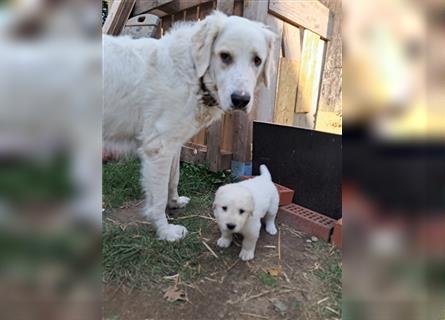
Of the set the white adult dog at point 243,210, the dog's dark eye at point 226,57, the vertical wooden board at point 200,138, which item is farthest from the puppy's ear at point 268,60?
the vertical wooden board at point 200,138

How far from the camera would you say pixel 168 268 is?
6.07ft

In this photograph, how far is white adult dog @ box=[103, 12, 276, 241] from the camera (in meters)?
2.04

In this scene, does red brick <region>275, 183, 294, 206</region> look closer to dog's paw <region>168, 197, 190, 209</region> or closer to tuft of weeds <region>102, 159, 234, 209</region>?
tuft of weeds <region>102, 159, 234, 209</region>

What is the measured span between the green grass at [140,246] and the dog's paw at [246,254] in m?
0.24

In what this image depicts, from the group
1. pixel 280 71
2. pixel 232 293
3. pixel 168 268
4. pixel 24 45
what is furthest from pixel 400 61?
pixel 280 71

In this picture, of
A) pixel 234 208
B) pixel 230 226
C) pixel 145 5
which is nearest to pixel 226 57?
pixel 234 208

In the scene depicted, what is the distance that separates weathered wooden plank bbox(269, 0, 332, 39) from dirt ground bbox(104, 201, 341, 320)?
7.40 feet

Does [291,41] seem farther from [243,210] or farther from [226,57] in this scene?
[243,210]

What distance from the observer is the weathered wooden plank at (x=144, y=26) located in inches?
149

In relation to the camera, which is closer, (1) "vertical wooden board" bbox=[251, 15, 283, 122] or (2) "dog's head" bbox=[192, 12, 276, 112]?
(2) "dog's head" bbox=[192, 12, 276, 112]

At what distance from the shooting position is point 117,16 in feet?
13.4

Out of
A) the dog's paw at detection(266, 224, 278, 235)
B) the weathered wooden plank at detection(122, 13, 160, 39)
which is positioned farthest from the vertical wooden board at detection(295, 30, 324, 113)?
the dog's paw at detection(266, 224, 278, 235)

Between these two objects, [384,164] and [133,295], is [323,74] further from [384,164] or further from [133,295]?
[384,164]

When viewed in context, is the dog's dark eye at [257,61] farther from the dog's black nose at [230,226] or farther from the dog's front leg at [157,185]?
the dog's black nose at [230,226]
